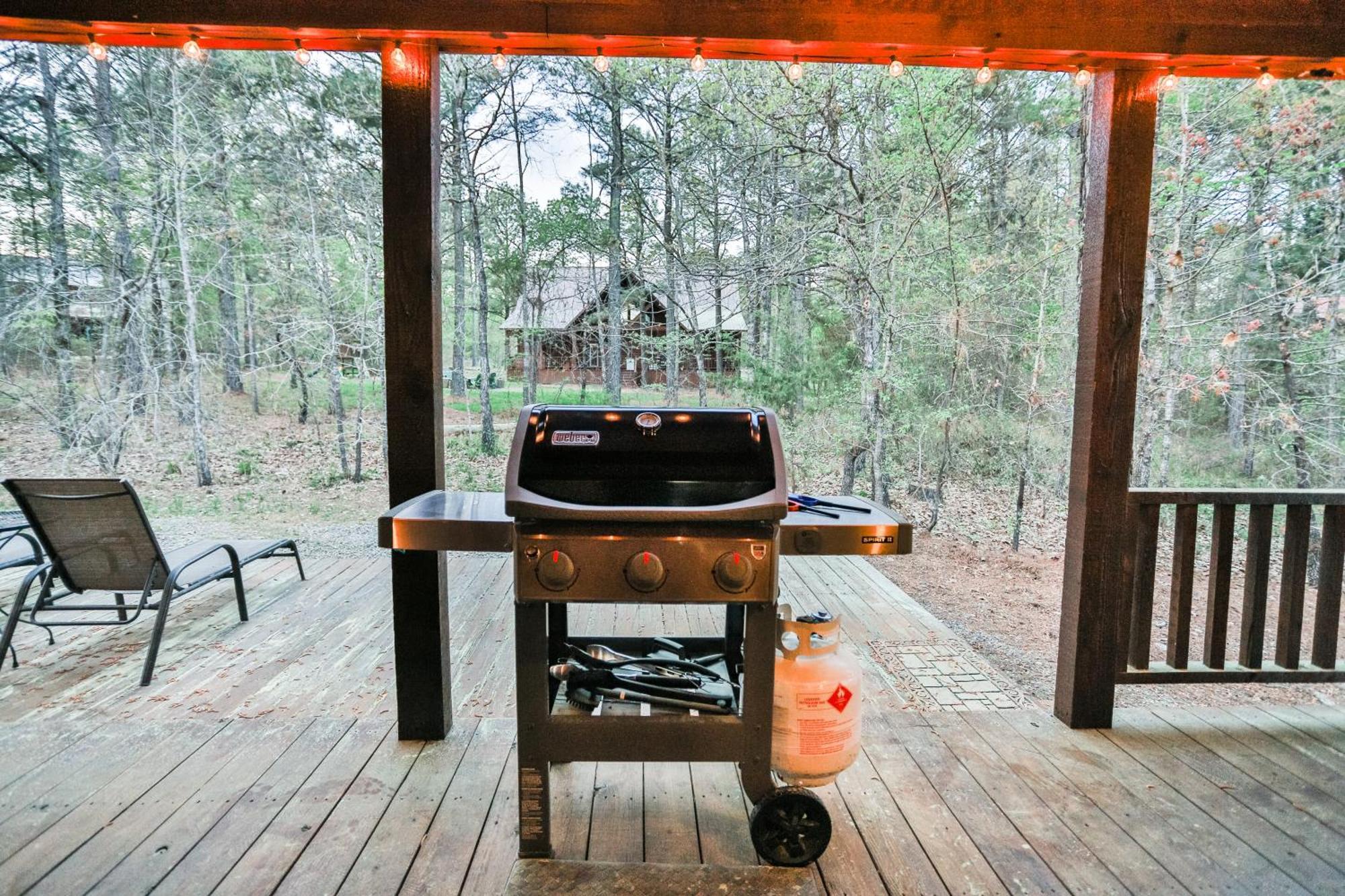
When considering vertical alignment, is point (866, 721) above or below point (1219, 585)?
below

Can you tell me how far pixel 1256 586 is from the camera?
7.73ft

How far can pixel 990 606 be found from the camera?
434 centimetres

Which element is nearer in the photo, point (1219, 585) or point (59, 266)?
point (1219, 585)

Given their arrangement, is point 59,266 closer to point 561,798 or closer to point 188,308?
point 188,308

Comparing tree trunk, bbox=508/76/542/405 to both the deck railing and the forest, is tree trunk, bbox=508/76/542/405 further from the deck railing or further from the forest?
the deck railing

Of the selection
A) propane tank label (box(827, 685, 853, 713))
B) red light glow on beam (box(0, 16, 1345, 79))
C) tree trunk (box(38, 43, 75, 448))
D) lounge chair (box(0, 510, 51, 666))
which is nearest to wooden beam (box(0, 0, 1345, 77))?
red light glow on beam (box(0, 16, 1345, 79))

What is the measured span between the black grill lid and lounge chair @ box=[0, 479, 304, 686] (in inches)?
80.0

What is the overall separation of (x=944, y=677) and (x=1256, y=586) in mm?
1154

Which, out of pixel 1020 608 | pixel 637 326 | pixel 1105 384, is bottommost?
pixel 1020 608

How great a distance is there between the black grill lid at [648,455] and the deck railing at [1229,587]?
151 cm

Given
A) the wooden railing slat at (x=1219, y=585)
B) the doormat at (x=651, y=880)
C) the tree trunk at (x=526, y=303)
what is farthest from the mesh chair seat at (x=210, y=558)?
the wooden railing slat at (x=1219, y=585)

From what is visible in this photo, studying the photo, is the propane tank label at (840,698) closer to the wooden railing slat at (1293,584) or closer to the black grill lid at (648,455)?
the black grill lid at (648,455)

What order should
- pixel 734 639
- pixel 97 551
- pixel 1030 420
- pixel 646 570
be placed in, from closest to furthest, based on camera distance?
1. pixel 646 570
2. pixel 734 639
3. pixel 97 551
4. pixel 1030 420

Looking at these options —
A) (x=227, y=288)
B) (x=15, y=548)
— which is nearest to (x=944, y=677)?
(x=15, y=548)
